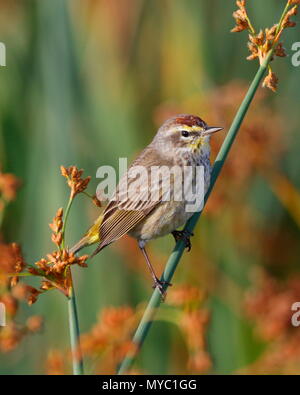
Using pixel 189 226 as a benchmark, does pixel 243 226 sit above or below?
above

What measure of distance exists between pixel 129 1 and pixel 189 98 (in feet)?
2.68

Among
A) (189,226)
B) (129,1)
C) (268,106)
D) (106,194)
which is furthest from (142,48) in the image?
(189,226)

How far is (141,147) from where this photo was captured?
3.60 metres

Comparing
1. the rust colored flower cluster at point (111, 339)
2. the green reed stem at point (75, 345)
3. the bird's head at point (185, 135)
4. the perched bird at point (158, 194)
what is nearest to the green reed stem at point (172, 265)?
the rust colored flower cluster at point (111, 339)

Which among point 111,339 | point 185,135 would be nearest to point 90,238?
point 185,135

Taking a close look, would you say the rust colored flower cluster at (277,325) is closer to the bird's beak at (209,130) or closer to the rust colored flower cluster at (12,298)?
the bird's beak at (209,130)

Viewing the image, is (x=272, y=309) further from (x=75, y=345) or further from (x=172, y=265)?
(x=75, y=345)

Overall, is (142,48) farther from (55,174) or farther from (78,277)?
(78,277)

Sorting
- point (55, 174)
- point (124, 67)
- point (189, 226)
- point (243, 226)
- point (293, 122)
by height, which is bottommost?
point (189, 226)

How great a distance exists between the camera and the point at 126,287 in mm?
3314

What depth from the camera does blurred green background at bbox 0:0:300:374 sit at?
3123 mm

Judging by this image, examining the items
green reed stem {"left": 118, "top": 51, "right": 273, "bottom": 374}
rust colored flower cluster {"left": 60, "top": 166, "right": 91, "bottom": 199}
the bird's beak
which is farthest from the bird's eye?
rust colored flower cluster {"left": 60, "top": 166, "right": 91, "bottom": 199}

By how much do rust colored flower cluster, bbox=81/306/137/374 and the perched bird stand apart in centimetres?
89

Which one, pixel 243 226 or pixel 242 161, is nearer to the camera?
pixel 242 161
